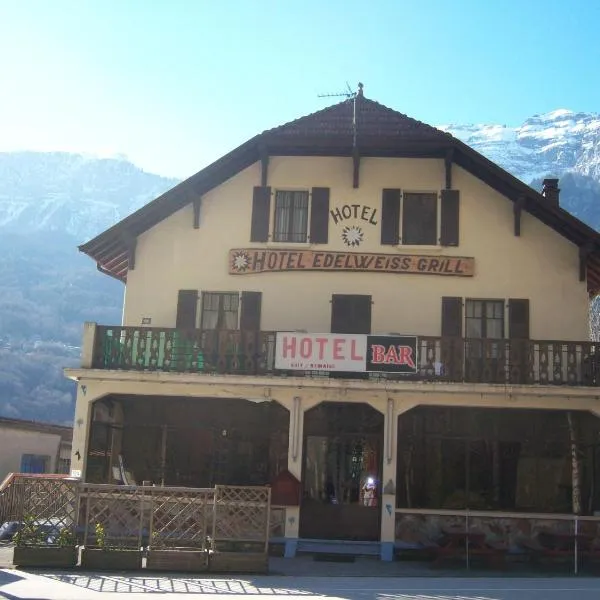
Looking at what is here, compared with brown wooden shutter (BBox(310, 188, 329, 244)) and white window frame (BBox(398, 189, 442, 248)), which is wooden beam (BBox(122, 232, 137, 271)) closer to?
brown wooden shutter (BBox(310, 188, 329, 244))

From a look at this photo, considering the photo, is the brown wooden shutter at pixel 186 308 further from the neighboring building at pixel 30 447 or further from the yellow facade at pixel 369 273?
the neighboring building at pixel 30 447

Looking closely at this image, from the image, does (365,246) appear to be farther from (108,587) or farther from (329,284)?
(108,587)

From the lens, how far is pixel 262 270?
68.0ft

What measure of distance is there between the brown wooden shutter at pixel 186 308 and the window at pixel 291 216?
2464 millimetres

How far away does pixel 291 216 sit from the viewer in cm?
2106

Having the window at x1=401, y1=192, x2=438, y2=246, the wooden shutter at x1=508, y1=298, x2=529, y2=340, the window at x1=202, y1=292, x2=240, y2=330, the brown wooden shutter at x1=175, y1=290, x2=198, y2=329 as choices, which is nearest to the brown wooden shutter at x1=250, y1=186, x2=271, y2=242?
the window at x1=202, y1=292, x2=240, y2=330

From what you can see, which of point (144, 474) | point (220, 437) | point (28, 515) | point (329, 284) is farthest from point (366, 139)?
point (28, 515)

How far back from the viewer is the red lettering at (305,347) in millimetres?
18297

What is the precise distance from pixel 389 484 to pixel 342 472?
1466mm

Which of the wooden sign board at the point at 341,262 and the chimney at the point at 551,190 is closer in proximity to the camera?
the wooden sign board at the point at 341,262

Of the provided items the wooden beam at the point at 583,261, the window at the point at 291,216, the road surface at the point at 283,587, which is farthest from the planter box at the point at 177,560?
the wooden beam at the point at 583,261

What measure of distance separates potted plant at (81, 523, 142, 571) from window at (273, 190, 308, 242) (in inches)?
351

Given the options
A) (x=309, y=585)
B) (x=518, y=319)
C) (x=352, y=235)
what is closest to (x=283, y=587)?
(x=309, y=585)

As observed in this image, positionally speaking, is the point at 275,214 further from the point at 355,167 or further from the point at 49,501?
the point at 49,501
